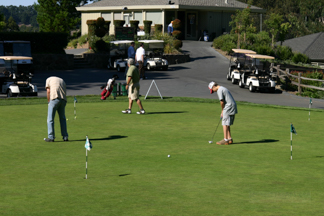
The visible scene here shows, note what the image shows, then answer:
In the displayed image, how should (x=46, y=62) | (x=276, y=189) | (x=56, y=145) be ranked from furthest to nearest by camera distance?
(x=46, y=62), (x=56, y=145), (x=276, y=189)

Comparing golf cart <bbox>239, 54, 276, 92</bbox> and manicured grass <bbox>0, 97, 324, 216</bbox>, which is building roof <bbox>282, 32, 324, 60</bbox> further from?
manicured grass <bbox>0, 97, 324, 216</bbox>

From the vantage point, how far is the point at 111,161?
10.9m

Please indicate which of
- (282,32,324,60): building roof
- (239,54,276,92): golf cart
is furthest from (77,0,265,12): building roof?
(239,54,276,92): golf cart

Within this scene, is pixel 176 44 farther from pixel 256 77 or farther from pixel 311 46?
pixel 311 46

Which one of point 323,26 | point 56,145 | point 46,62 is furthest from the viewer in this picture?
point 323,26

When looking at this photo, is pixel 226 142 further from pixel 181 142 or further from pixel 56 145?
pixel 56 145

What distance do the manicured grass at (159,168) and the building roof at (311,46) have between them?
3981 cm

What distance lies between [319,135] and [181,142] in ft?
14.0

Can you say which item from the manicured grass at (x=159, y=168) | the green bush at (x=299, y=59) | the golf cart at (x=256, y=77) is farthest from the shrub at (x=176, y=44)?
the manicured grass at (x=159, y=168)

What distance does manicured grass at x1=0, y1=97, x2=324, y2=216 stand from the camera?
7789mm

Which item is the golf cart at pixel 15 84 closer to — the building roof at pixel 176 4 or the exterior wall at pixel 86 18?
the building roof at pixel 176 4

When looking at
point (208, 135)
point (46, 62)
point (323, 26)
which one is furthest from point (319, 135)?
point (323, 26)

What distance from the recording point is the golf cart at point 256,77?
30.6 metres

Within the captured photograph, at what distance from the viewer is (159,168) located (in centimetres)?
1025
